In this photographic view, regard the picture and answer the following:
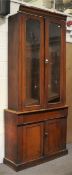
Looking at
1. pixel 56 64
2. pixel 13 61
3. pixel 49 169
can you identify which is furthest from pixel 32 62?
pixel 49 169

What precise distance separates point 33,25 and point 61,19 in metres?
0.58

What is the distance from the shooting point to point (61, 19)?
13.2 feet

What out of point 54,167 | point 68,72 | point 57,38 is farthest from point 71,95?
point 54,167

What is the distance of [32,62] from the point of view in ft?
12.3

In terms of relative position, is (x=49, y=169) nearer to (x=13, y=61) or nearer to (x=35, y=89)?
(x=35, y=89)

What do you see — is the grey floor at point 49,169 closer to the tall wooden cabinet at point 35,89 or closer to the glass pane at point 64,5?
the tall wooden cabinet at point 35,89

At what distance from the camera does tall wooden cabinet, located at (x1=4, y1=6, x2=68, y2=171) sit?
11.6 ft

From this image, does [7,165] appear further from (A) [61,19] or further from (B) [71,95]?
(A) [61,19]

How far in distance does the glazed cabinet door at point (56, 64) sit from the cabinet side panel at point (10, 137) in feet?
2.07

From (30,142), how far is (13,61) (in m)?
1.16

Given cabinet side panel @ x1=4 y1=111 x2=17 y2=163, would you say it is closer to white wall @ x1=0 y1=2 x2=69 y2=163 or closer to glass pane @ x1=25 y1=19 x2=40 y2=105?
white wall @ x1=0 y1=2 x2=69 y2=163

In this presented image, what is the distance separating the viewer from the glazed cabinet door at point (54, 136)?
392 cm

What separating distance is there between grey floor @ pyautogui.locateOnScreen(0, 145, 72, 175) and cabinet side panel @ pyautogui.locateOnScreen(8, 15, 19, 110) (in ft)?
2.85

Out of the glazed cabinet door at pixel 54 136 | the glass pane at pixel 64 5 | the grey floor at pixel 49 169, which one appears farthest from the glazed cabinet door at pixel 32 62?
the glass pane at pixel 64 5
